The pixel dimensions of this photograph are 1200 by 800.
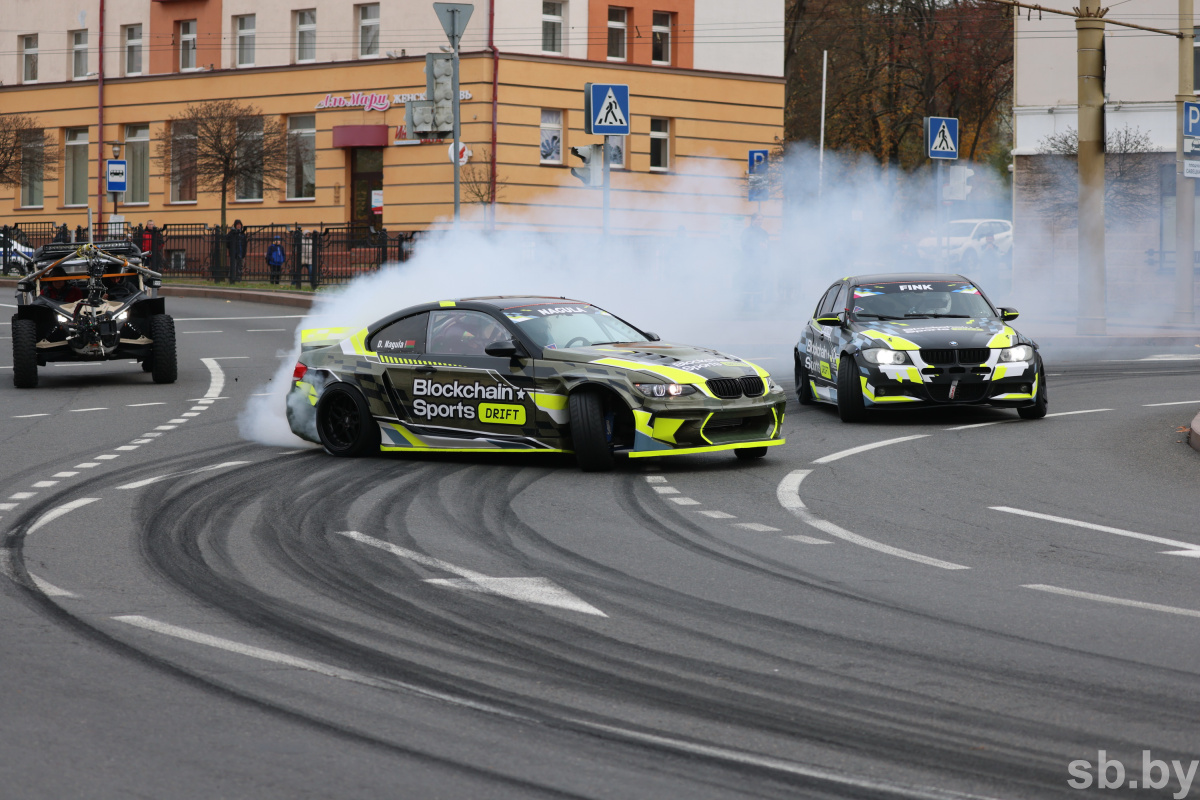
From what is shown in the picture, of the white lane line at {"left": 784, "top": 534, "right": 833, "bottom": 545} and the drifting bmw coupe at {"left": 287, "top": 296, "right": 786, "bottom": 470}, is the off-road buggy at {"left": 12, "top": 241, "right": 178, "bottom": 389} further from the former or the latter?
the white lane line at {"left": 784, "top": 534, "right": 833, "bottom": 545}

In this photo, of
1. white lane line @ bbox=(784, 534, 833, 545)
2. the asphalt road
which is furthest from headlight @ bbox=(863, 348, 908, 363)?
white lane line @ bbox=(784, 534, 833, 545)

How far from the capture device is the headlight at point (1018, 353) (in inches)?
598

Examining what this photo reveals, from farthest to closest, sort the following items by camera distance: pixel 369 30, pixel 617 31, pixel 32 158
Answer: pixel 32 158 → pixel 617 31 → pixel 369 30

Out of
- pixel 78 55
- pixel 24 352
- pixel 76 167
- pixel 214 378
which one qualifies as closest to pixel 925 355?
pixel 214 378

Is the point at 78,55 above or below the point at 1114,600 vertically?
above

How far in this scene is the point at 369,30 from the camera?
45.4 meters

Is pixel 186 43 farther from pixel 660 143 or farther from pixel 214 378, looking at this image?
pixel 214 378

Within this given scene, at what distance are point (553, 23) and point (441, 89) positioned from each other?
25.3m

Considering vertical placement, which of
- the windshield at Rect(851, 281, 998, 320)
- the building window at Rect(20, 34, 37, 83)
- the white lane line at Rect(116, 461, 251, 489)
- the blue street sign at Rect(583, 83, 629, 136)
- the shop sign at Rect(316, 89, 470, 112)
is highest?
the building window at Rect(20, 34, 37, 83)

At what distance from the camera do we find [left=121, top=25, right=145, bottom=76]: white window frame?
166ft

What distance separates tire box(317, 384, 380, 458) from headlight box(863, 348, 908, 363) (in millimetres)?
4909

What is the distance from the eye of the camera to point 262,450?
44.9 feet

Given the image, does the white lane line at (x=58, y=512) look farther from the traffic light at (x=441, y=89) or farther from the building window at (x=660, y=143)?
the building window at (x=660, y=143)

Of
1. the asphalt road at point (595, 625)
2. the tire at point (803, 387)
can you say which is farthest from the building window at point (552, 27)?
the asphalt road at point (595, 625)
